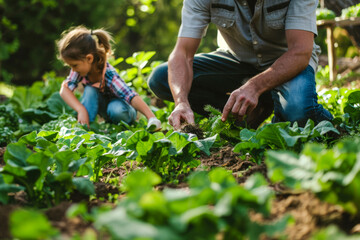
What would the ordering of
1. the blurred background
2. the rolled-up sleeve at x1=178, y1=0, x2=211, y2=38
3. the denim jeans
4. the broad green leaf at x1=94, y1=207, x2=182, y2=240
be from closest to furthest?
the broad green leaf at x1=94, y1=207, x2=182, y2=240
the rolled-up sleeve at x1=178, y1=0, x2=211, y2=38
the denim jeans
the blurred background

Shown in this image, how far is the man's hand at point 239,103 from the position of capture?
2330mm

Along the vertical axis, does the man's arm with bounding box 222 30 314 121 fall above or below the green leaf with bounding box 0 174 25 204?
above

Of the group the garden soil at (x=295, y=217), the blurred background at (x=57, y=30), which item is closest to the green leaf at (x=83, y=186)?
the garden soil at (x=295, y=217)

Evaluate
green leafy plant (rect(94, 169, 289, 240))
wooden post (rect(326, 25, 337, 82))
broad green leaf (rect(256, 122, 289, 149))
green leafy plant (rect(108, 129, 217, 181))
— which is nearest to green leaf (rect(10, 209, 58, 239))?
green leafy plant (rect(94, 169, 289, 240))

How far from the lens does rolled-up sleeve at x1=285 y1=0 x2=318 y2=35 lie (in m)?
2.61

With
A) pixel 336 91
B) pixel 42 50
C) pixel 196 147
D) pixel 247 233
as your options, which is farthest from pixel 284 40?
pixel 42 50

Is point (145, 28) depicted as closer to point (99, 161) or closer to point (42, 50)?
point (42, 50)

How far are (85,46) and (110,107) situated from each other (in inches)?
25.2

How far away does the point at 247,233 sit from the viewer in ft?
3.08

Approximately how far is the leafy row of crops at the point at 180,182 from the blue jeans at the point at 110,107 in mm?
Result: 999

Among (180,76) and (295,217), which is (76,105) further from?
(295,217)

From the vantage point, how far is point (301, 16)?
2.62m

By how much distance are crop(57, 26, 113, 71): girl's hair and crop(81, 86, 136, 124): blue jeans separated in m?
0.28

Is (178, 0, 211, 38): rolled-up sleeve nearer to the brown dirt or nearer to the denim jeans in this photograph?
the denim jeans
